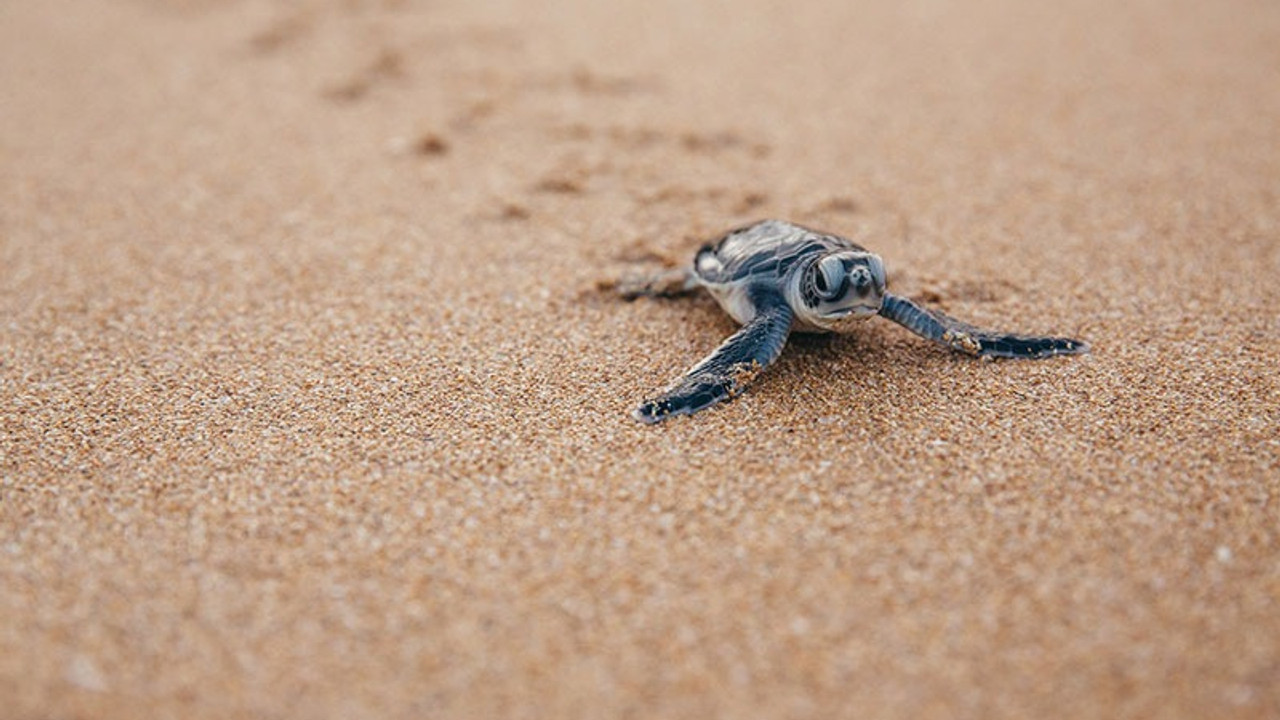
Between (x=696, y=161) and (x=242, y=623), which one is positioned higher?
(x=696, y=161)

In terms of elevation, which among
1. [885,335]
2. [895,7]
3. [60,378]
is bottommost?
[60,378]

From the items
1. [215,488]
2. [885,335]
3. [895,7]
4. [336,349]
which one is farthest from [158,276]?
[895,7]

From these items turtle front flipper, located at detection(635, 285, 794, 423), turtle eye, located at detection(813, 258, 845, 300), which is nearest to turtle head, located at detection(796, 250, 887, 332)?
turtle eye, located at detection(813, 258, 845, 300)

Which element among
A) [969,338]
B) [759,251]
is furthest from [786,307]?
[969,338]

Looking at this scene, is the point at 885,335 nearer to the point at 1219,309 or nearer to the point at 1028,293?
the point at 1028,293

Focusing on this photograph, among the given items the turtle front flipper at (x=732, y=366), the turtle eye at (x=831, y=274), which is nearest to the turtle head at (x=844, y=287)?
the turtle eye at (x=831, y=274)

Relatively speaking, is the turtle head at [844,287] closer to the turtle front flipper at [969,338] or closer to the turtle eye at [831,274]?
the turtle eye at [831,274]

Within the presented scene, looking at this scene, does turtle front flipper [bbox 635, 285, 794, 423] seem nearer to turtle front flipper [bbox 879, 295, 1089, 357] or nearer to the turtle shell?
the turtle shell
